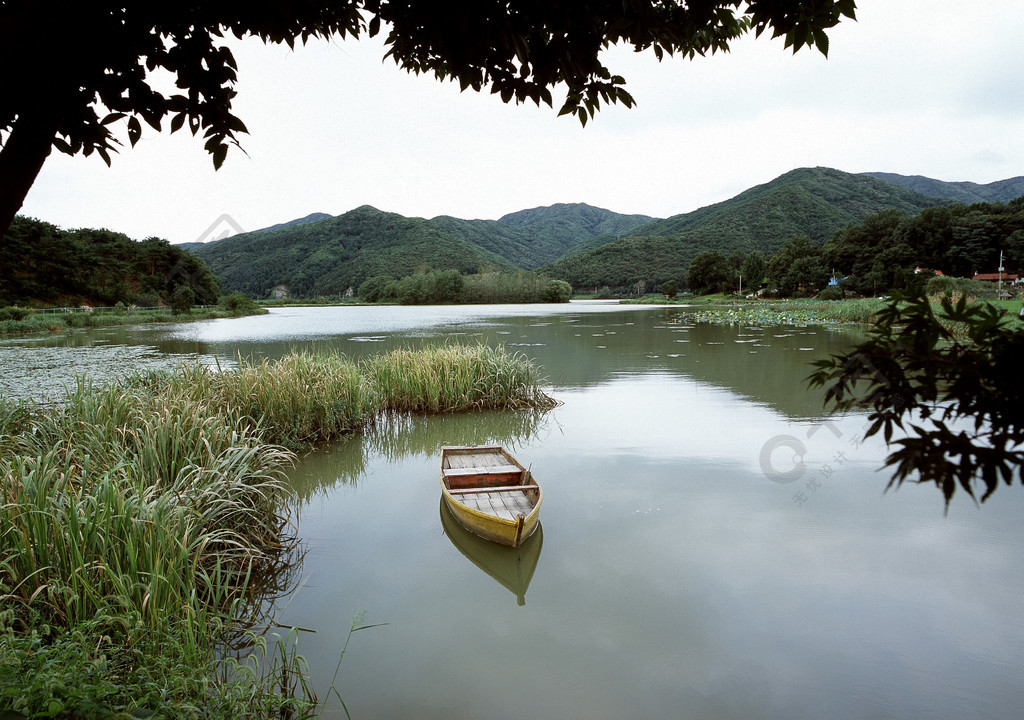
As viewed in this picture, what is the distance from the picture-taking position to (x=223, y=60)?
231cm

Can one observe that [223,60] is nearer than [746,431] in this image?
Yes

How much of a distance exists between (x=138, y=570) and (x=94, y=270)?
57.2 m

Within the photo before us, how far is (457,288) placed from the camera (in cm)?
8725

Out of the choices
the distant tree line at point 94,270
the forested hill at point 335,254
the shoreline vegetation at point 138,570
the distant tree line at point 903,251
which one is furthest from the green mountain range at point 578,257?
the shoreline vegetation at point 138,570

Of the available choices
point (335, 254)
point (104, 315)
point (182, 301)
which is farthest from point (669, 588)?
point (335, 254)

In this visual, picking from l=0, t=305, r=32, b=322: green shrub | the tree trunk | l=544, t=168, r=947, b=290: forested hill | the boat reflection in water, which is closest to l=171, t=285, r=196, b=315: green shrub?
l=0, t=305, r=32, b=322: green shrub

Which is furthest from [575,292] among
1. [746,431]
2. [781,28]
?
[781,28]

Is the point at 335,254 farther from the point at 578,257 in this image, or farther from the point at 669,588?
the point at 669,588

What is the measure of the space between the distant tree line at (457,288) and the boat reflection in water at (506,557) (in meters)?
81.6

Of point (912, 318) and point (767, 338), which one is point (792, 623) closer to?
point (912, 318)

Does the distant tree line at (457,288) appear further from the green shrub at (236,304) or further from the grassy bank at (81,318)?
the grassy bank at (81,318)

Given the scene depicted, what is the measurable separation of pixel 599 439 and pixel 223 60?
7.69 m

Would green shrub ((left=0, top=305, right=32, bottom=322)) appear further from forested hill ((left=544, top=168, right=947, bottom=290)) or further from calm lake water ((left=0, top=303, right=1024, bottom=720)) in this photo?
forested hill ((left=544, top=168, right=947, bottom=290))

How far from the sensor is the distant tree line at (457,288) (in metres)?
85.6
